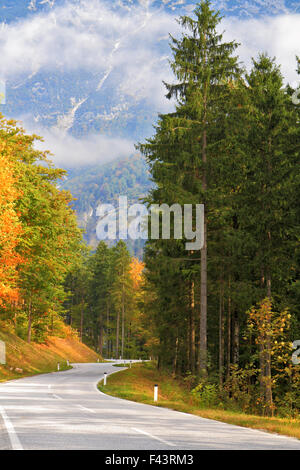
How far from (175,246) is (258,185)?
6299 millimetres

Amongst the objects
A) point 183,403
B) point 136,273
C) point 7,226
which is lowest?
point 183,403

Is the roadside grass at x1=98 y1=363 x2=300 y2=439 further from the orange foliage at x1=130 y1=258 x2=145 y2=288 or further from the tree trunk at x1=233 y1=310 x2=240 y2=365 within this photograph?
the orange foliage at x1=130 y1=258 x2=145 y2=288

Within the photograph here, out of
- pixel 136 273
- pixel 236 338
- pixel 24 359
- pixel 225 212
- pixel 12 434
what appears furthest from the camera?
pixel 136 273

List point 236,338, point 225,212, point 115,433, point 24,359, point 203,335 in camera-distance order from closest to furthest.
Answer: point 115,433 → point 203,335 → point 225,212 → point 236,338 → point 24,359

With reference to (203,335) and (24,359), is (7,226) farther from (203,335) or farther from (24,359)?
(24,359)

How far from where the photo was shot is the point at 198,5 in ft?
88.7

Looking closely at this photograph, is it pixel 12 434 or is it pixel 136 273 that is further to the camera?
pixel 136 273

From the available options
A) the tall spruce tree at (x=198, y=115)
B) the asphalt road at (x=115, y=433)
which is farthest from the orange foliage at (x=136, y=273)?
the asphalt road at (x=115, y=433)

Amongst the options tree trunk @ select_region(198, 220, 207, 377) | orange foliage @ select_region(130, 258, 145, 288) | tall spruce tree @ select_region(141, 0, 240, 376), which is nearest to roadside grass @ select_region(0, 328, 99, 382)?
tree trunk @ select_region(198, 220, 207, 377)

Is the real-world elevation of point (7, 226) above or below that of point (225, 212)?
below

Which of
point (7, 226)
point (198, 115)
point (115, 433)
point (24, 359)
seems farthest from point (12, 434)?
point (24, 359)

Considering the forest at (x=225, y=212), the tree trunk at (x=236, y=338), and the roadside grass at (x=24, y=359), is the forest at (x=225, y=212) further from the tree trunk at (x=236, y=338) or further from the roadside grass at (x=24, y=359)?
the roadside grass at (x=24, y=359)

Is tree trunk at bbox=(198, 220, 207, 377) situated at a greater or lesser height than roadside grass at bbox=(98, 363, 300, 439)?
greater

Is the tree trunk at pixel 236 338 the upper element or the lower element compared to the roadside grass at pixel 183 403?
upper
